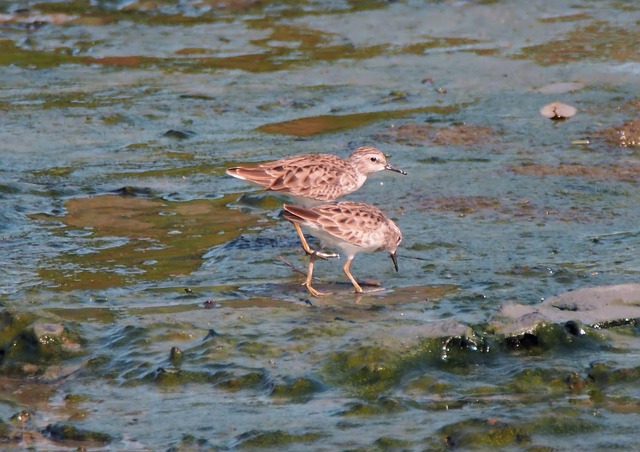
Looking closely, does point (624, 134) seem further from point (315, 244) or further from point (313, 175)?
point (315, 244)

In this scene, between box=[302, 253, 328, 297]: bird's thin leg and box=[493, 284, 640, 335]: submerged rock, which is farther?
box=[302, 253, 328, 297]: bird's thin leg

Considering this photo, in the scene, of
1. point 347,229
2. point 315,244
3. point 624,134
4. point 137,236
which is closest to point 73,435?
point 347,229

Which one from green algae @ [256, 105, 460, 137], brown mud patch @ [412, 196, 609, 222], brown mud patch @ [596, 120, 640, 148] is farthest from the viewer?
green algae @ [256, 105, 460, 137]

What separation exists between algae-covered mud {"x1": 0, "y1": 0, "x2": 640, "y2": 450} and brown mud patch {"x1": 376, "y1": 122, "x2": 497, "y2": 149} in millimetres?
52

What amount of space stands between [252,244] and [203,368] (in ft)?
8.64

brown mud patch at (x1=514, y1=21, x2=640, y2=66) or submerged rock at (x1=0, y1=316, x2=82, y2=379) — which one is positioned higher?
submerged rock at (x1=0, y1=316, x2=82, y2=379)

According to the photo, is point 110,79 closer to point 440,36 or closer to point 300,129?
point 300,129

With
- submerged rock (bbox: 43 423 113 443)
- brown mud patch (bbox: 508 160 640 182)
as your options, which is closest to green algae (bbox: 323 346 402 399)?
submerged rock (bbox: 43 423 113 443)

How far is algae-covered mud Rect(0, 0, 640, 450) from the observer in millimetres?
6602

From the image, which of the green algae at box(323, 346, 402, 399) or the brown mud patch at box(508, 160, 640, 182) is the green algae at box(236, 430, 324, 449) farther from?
the brown mud patch at box(508, 160, 640, 182)

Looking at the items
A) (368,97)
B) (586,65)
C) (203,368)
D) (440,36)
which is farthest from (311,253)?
(440,36)

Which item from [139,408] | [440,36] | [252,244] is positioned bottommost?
[440,36]

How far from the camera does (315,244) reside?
10.2m

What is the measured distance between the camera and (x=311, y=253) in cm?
942
